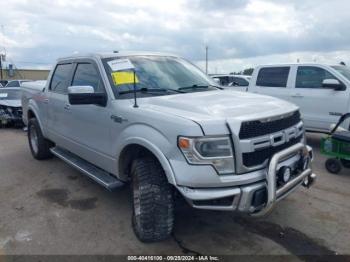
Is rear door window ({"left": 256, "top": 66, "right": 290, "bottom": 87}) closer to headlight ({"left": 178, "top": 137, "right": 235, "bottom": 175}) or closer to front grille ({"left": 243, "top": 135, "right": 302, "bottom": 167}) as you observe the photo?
front grille ({"left": 243, "top": 135, "right": 302, "bottom": 167})

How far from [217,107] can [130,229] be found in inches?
67.7

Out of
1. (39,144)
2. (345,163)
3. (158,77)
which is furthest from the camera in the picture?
(39,144)

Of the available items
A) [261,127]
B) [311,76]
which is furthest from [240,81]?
[261,127]

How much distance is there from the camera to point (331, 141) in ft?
19.3

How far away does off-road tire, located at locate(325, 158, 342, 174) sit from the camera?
5918mm

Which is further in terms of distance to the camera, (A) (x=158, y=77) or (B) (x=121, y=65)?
(A) (x=158, y=77)

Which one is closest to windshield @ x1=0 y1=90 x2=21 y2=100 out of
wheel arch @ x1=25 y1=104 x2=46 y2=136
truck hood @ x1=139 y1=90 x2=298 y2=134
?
wheel arch @ x1=25 y1=104 x2=46 y2=136

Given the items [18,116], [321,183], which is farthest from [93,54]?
[18,116]

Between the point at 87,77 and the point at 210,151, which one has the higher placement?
the point at 87,77

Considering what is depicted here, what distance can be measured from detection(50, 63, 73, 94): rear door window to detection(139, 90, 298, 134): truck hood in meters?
2.10

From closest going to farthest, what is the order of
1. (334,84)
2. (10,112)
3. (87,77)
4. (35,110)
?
(87,77) < (35,110) < (334,84) < (10,112)

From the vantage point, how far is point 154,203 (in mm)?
3350

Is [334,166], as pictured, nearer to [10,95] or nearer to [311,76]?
[311,76]

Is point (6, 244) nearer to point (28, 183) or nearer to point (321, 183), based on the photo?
point (28, 183)
